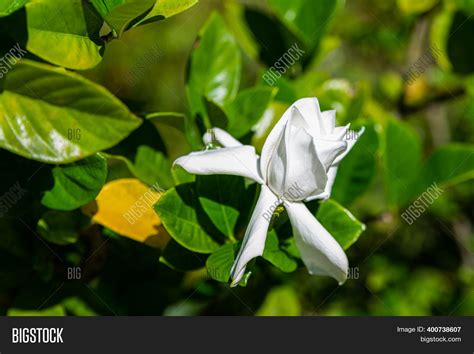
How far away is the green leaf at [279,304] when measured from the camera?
1.59 m

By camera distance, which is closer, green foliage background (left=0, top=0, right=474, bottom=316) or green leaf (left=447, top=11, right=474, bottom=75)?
green foliage background (left=0, top=0, right=474, bottom=316)

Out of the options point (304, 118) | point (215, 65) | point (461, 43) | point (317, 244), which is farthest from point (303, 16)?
point (317, 244)

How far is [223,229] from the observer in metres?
1.00

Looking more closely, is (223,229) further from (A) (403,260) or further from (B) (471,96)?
(A) (403,260)

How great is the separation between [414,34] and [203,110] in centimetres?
121

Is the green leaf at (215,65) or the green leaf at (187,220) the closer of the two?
the green leaf at (187,220)

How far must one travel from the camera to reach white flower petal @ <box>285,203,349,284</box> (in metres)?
0.87

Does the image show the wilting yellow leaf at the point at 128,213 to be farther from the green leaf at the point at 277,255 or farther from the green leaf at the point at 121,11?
the green leaf at the point at 121,11

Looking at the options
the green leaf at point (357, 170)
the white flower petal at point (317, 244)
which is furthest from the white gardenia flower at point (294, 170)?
A: the green leaf at point (357, 170)

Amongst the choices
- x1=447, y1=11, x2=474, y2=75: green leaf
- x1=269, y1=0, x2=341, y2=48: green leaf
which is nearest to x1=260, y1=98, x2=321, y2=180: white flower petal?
x1=269, y1=0, x2=341, y2=48: green leaf

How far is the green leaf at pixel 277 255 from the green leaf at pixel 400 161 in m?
0.59

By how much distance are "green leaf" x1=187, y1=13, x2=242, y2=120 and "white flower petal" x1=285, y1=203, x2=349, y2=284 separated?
1.38 feet

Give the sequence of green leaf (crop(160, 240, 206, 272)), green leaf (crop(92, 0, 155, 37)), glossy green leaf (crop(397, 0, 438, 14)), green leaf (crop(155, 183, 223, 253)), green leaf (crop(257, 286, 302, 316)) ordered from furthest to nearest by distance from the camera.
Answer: glossy green leaf (crop(397, 0, 438, 14)), green leaf (crop(257, 286, 302, 316)), green leaf (crop(160, 240, 206, 272)), green leaf (crop(155, 183, 223, 253)), green leaf (crop(92, 0, 155, 37))

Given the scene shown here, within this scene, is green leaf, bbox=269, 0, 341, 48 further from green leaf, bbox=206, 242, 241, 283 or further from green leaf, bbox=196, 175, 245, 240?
green leaf, bbox=206, 242, 241, 283
